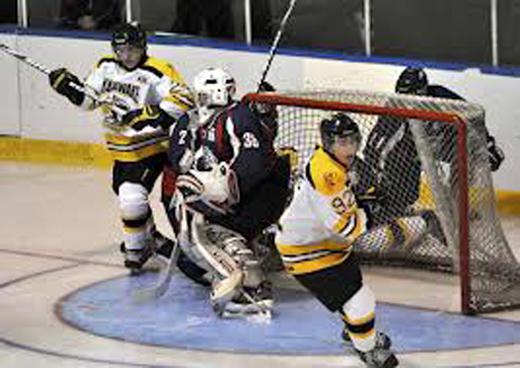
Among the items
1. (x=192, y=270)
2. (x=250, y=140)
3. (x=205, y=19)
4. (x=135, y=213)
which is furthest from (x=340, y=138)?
(x=205, y=19)

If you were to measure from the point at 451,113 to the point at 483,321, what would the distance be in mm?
810

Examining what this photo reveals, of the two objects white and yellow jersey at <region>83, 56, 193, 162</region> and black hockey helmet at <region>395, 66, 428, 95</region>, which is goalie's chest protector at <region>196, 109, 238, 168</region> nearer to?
white and yellow jersey at <region>83, 56, 193, 162</region>

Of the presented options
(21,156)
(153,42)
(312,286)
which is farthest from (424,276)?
(21,156)

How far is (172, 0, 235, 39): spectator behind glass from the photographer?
964 centimetres

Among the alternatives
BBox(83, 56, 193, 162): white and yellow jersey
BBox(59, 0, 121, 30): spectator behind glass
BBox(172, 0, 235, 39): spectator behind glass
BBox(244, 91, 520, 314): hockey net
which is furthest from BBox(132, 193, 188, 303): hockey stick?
BBox(59, 0, 121, 30): spectator behind glass

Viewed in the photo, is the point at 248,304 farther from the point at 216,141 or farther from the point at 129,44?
the point at 129,44

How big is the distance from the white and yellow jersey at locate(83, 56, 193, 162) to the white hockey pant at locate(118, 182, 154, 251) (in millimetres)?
131

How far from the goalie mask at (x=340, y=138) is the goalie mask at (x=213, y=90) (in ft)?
3.34

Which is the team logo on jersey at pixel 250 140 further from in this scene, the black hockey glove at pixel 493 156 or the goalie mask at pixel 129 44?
the black hockey glove at pixel 493 156

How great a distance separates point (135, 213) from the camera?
730cm

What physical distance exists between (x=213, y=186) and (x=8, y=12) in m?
4.30

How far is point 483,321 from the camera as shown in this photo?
6.50 meters

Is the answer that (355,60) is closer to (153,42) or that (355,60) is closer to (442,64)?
(442,64)

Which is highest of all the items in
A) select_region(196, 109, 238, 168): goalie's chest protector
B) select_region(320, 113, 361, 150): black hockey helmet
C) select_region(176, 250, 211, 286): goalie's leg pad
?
select_region(320, 113, 361, 150): black hockey helmet
